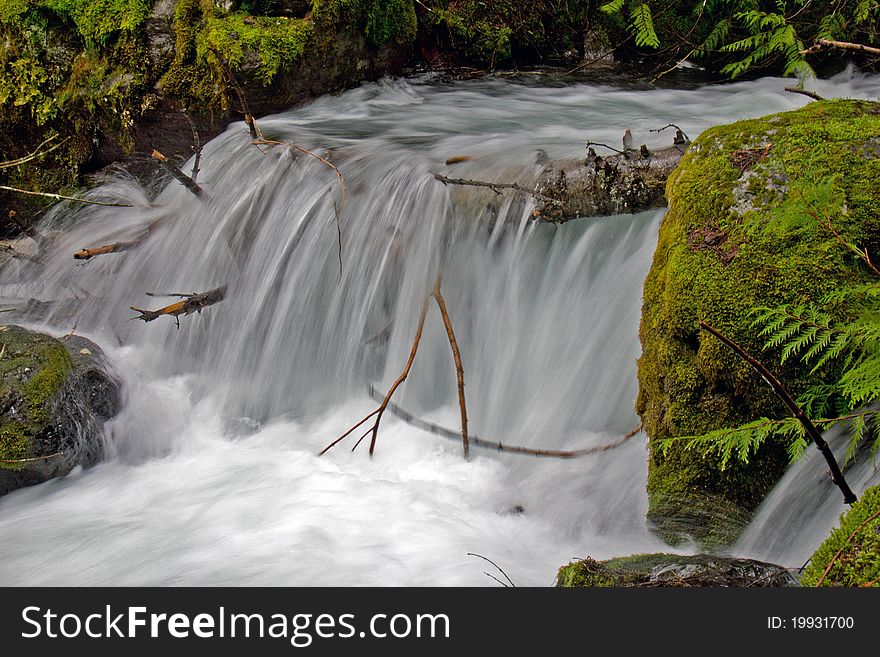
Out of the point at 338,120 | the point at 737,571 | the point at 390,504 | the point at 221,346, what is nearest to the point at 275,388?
the point at 221,346

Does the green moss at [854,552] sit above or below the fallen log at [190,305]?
below

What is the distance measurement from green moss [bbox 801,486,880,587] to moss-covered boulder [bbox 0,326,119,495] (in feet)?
11.8

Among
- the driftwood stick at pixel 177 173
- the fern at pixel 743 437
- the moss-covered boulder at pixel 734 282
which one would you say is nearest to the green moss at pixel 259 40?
the driftwood stick at pixel 177 173

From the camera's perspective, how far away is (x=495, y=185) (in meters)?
4.26

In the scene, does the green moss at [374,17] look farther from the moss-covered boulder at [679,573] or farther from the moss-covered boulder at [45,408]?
the moss-covered boulder at [679,573]

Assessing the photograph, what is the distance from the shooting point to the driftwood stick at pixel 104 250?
16.2ft

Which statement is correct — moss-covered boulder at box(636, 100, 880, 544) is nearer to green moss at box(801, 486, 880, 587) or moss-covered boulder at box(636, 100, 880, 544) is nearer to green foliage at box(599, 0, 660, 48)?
green moss at box(801, 486, 880, 587)

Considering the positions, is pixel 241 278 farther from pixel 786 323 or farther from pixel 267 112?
pixel 786 323

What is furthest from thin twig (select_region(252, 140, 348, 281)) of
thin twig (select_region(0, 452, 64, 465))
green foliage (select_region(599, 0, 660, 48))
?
green foliage (select_region(599, 0, 660, 48))

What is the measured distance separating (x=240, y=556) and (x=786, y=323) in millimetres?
2382

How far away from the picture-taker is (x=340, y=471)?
4.01 metres

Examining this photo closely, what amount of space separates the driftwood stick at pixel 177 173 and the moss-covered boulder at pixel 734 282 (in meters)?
3.05

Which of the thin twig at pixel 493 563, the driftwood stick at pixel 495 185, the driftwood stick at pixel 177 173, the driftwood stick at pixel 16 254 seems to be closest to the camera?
the thin twig at pixel 493 563

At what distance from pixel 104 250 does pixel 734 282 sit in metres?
4.08
